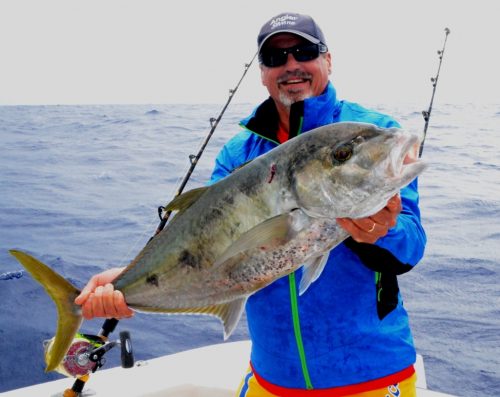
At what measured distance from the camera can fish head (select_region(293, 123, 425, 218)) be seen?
84.0 inches

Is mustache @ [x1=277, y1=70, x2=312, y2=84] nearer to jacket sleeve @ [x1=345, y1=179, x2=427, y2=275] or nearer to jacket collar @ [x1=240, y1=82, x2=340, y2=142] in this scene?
jacket collar @ [x1=240, y1=82, x2=340, y2=142]

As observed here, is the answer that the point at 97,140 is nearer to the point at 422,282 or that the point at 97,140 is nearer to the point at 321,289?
the point at 422,282

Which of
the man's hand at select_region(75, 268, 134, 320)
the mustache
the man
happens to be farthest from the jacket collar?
the man's hand at select_region(75, 268, 134, 320)

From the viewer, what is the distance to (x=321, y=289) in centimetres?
289

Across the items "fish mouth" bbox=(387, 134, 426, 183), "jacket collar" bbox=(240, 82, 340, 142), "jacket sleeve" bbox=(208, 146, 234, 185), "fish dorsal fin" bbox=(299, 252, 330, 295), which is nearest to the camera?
"fish mouth" bbox=(387, 134, 426, 183)

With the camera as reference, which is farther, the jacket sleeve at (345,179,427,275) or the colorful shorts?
the colorful shorts

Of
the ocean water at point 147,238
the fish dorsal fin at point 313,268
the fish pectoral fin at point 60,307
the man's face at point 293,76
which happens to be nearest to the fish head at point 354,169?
the fish dorsal fin at point 313,268

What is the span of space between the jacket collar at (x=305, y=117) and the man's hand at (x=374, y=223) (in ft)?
3.03

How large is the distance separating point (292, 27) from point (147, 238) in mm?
8614

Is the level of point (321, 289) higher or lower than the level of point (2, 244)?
higher

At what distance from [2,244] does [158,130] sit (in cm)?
2063

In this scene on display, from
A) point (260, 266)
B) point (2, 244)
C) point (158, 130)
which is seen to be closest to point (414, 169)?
point (260, 266)

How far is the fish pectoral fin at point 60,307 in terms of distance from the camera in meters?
2.80

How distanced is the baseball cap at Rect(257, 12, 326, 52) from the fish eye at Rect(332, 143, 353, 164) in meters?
1.17
